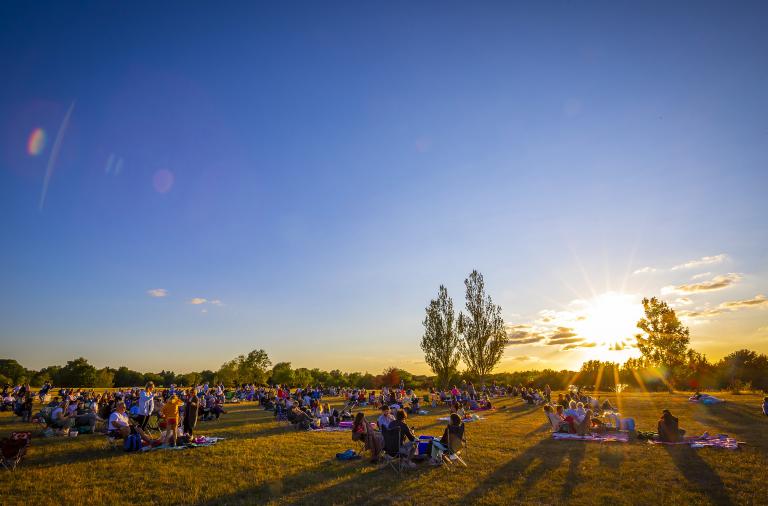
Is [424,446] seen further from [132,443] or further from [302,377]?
[302,377]

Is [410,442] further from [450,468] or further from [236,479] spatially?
[236,479]

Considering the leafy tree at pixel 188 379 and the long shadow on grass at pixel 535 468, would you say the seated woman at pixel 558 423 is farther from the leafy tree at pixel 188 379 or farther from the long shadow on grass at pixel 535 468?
the leafy tree at pixel 188 379

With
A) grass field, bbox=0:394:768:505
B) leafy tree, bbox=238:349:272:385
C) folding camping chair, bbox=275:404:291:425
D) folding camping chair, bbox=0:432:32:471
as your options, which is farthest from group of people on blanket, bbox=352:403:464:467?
leafy tree, bbox=238:349:272:385

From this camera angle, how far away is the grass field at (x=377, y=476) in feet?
26.0

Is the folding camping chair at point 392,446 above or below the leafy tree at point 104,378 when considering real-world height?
above

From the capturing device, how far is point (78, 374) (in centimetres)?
8069

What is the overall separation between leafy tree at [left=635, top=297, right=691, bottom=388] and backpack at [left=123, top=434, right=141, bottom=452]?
5395 centimetres

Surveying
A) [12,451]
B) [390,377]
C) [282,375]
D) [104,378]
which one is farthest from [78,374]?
[12,451]

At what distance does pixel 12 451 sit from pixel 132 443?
9.77 ft

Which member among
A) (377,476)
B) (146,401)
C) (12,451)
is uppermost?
(146,401)

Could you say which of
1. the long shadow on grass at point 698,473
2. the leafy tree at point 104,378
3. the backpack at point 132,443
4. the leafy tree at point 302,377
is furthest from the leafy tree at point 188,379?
the long shadow on grass at point 698,473

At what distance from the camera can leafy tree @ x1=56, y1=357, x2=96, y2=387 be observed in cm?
8038

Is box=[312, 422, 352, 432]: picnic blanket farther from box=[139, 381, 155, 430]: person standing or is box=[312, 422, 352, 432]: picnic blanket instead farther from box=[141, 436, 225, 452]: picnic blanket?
Answer: box=[139, 381, 155, 430]: person standing

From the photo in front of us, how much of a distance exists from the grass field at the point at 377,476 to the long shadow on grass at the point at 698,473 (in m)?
0.02
